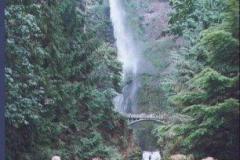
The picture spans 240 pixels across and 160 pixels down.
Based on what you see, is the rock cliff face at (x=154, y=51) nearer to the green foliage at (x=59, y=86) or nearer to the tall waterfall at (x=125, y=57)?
the tall waterfall at (x=125, y=57)

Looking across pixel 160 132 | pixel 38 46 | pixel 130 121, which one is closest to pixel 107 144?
pixel 130 121

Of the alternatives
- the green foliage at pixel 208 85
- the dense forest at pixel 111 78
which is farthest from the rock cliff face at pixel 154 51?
the green foliage at pixel 208 85

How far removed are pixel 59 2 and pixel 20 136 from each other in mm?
1296

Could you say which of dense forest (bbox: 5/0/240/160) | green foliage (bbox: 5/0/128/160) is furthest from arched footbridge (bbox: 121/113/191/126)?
green foliage (bbox: 5/0/128/160)

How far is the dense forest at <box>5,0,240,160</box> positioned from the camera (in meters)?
3.49

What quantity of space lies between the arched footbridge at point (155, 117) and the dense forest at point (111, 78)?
3 centimetres

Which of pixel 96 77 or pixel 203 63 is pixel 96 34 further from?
pixel 203 63

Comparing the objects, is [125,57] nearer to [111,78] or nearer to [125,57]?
[125,57]

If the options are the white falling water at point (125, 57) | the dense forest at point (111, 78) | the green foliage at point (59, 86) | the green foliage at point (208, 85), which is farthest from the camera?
the green foliage at point (59, 86)

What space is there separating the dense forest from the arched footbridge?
1.3 inches

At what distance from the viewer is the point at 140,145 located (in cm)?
423

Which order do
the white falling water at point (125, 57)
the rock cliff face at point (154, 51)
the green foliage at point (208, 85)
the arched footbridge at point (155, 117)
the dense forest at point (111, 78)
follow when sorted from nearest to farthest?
1. the green foliage at point (208, 85)
2. the dense forest at point (111, 78)
3. the arched footbridge at point (155, 117)
4. the rock cliff face at point (154, 51)
5. the white falling water at point (125, 57)

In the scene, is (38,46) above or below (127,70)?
above

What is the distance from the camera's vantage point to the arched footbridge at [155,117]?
3.78 metres
